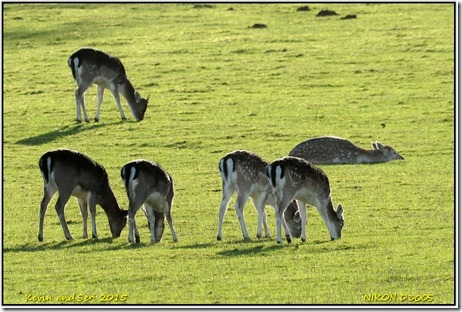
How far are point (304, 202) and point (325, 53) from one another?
76.7 ft

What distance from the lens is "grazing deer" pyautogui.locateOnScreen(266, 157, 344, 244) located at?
15789 millimetres

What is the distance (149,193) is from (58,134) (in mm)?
12168

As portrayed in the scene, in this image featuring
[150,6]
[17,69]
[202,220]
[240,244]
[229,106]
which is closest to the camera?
[240,244]

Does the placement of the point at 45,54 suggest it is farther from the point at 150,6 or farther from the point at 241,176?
the point at 241,176

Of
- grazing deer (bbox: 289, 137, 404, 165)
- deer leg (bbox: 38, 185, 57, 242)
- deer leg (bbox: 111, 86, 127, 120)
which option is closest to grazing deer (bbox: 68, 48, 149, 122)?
deer leg (bbox: 111, 86, 127, 120)

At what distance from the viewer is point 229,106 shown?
31391mm

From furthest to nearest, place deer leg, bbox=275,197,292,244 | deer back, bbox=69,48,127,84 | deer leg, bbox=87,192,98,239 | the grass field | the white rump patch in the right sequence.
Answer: deer back, bbox=69,48,127,84
deer leg, bbox=87,192,98,239
the white rump patch
deer leg, bbox=275,197,292,244
the grass field

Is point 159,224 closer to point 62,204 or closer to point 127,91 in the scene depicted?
point 62,204

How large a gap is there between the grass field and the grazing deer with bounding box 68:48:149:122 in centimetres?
46

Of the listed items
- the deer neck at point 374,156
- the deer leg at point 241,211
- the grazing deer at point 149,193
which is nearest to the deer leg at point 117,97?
the deer neck at point 374,156

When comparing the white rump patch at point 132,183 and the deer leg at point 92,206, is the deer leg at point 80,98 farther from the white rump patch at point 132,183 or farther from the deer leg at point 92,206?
the white rump patch at point 132,183

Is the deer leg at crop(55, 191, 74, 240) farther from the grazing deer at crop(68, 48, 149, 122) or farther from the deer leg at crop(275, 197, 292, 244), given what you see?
the grazing deer at crop(68, 48, 149, 122)

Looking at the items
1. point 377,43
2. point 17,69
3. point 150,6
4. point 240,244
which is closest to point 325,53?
point 377,43

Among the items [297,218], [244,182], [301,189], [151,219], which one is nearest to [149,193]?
[151,219]
